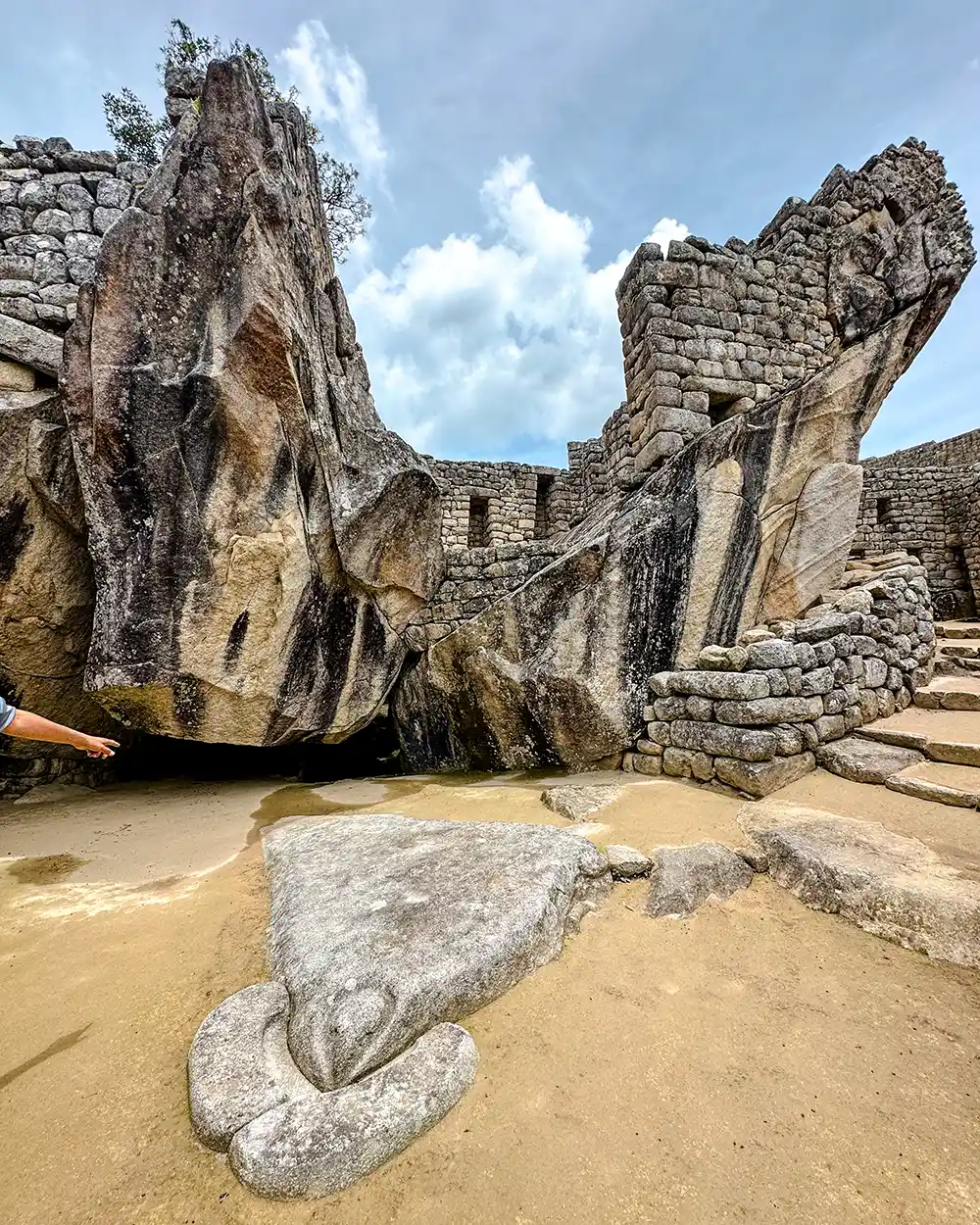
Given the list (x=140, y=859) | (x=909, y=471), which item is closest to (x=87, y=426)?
(x=140, y=859)

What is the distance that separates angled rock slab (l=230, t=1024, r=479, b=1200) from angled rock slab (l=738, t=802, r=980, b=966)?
76.9 inches

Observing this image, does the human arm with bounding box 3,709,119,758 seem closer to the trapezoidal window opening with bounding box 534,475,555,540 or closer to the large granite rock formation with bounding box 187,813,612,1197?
the large granite rock formation with bounding box 187,813,612,1197

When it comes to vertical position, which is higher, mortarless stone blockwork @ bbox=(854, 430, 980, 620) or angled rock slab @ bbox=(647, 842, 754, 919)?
mortarless stone blockwork @ bbox=(854, 430, 980, 620)

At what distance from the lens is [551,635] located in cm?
546

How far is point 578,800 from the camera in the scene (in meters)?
4.00

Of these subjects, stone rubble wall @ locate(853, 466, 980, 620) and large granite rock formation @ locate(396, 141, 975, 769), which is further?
stone rubble wall @ locate(853, 466, 980, 620)

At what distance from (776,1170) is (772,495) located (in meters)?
5.53

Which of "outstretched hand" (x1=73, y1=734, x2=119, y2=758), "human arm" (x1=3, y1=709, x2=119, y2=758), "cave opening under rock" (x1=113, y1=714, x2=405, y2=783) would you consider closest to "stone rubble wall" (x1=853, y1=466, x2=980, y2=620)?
"cave opening under rock" (x1=113, y1=714, x2=405, y2=783)

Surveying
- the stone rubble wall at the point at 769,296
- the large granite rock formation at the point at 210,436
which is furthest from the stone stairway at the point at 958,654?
the large granite rock formation at the point at 210,436

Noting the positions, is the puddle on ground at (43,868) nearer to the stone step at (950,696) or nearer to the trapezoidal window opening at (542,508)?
the stone step at (950,696)

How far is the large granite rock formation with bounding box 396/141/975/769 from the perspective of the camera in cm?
527

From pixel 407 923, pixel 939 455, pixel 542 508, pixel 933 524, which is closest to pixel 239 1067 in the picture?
pixel 407 923

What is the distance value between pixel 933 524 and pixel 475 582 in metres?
12.5

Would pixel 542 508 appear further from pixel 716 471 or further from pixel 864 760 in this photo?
pixel 864 760
